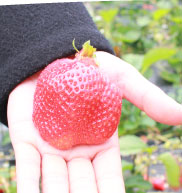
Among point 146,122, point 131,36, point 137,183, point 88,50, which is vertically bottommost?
point 137,183

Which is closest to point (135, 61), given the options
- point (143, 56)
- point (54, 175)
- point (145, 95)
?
point (143, 56)

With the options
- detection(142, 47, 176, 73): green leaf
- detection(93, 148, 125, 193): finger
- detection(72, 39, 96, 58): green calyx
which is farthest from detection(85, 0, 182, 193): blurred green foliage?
detection(72, 39, 96, 58): green calyx

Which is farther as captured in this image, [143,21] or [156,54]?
[143,21]

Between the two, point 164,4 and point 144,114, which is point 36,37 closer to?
point 144,114

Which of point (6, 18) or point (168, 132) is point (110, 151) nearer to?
point (6, 18)

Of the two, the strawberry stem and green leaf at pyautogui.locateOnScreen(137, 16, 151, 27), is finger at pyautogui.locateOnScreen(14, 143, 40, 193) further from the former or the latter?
green leaf at pyautogui.locateOnScreen(137, 16, 151, 27)

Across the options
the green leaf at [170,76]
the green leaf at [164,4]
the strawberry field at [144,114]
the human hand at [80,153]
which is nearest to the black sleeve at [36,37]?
the human hand at [80,153]

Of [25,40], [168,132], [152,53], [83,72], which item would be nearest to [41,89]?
[83,72]

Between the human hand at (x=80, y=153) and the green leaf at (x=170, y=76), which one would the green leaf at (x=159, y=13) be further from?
the human hand at (x=80, y=153)
